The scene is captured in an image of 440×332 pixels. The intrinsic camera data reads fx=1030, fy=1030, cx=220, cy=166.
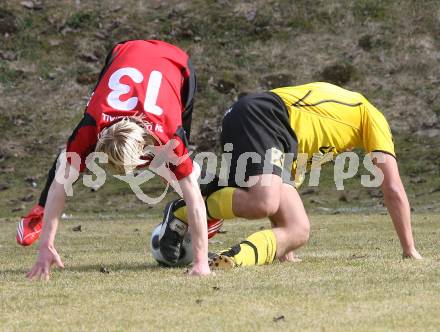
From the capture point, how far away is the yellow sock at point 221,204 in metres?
8.35

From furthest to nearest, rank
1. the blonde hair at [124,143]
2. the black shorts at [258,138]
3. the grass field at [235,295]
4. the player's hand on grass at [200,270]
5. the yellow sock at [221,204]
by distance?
the yellow sock at [221,204] < the black shorts at [258,138] < the player's hand on grass at [200,270] < the blonde hair at [124,143] < the grass field at [235,295]

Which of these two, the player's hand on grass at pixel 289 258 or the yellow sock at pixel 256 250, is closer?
the yellow sock at pixel 256 250

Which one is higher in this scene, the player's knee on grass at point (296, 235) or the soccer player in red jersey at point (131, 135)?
the soccer player in red jersey at point (131, 135)

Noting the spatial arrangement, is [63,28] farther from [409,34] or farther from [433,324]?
[433,324]

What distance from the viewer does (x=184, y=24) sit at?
3425 cm

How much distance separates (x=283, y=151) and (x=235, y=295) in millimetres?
2281

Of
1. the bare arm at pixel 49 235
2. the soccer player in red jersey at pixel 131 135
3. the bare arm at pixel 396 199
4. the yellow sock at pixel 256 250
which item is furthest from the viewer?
the bare arm at pixel 396 199

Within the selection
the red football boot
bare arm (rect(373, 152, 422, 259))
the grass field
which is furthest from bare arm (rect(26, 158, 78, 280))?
bare arm (rect(373, 152, 422, 259))

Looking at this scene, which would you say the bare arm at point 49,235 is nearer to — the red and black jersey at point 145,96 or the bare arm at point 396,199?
the red and black jersey at point 145,96

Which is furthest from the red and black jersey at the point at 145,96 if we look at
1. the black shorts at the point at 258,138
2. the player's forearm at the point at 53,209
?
the black shorts at the point at 258,138

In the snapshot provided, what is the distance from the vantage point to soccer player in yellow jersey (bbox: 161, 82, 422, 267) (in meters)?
8.25

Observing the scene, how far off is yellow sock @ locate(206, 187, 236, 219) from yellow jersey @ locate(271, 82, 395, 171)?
78cm

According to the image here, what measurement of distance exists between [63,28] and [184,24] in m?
4.06

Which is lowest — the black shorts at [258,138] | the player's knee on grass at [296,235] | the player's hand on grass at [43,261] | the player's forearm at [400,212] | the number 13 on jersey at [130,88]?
the player's hand on grass at [43,261]
